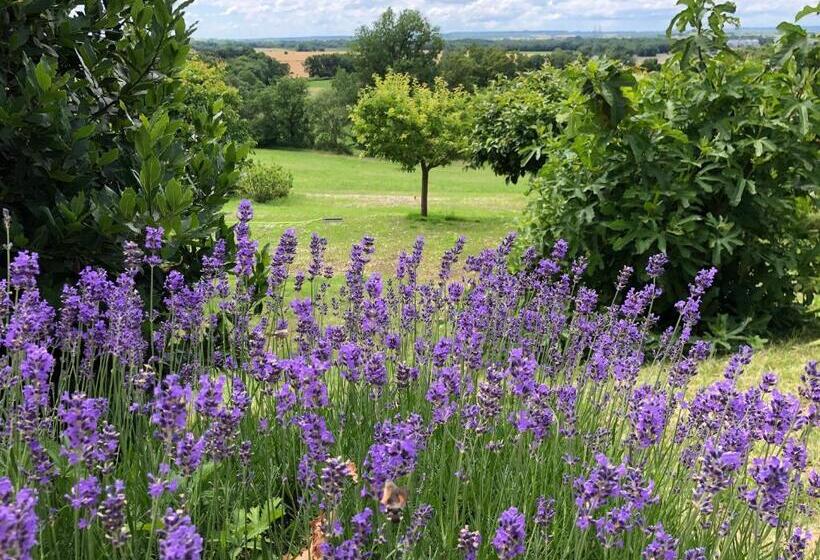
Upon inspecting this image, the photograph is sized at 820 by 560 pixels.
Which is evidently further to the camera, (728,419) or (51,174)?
(51,174)

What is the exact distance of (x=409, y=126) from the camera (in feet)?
62.9

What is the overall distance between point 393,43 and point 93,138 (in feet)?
268

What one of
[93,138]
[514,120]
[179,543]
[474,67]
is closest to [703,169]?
[93,138]

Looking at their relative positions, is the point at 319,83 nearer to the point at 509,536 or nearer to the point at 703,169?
the point at 703,169

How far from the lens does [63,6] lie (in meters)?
3.46

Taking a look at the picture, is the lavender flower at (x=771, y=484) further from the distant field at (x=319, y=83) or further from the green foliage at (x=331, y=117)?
the distant field at (x=319, y=83)

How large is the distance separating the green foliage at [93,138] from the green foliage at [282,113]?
6241cm

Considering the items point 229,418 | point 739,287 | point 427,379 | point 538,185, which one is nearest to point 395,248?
point 538,185

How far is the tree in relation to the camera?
80500 millimetres

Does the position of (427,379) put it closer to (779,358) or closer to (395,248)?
(779,358)

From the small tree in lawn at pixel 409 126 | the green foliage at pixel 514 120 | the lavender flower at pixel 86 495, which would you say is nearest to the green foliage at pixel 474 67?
the small tree in lawn at pixel 409 126

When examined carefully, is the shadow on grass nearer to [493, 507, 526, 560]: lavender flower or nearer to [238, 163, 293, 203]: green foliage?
[238, 163, 293, 203]: green foliage

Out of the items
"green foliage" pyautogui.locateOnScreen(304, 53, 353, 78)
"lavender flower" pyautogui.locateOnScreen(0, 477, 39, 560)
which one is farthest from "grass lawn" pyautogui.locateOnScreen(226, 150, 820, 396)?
"green foliage" pyautogui.locateOnScreen(304, 53, 353, 78)

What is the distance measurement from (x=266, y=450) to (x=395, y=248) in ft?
42.0
